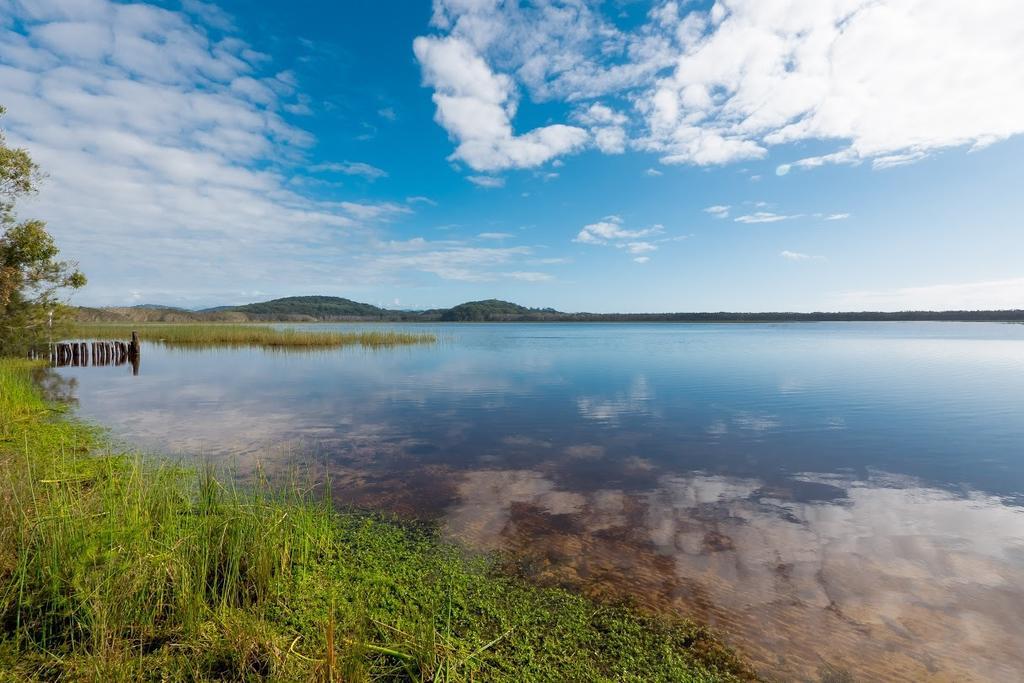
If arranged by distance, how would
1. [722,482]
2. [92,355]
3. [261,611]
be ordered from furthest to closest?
[92,355]
[722,482]
[261,611]

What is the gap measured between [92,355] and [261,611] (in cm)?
3700

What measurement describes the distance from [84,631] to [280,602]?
1532mm

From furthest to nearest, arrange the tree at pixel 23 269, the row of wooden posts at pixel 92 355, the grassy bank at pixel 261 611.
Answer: the row of wooden posts at pixel 92 355
the tree at pixel 23 269
the grassy bank at pixel 261 611

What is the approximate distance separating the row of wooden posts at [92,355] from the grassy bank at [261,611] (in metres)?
29.6

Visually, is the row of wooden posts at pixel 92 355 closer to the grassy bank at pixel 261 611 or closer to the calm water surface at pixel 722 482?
the calm water surface at pixel 722 482

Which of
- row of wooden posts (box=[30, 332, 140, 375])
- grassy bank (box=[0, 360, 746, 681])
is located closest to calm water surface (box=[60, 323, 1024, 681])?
grassy bank (box=[0, 360, 746, 681])

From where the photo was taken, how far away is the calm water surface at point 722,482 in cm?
518

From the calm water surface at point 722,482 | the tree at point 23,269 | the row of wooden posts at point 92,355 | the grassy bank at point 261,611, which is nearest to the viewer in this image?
the grassy bank at point 261,611

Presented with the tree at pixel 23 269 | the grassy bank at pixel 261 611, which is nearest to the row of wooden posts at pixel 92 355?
the tree at pixel 23 269

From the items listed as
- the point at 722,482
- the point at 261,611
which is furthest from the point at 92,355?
the point at 722,482

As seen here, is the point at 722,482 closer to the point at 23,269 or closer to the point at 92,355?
the point at 23,269

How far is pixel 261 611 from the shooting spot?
15.1ft

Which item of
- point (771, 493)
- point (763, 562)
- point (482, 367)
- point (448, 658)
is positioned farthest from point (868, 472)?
point (482, 367)

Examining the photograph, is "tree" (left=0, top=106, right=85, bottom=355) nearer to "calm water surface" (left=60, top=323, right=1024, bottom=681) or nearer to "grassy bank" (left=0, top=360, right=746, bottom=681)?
"calm water surface" (left=60, top=323, right=1024, bottom=681)
